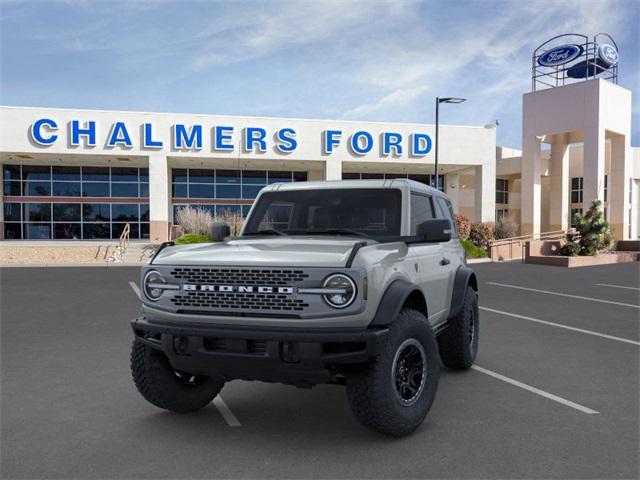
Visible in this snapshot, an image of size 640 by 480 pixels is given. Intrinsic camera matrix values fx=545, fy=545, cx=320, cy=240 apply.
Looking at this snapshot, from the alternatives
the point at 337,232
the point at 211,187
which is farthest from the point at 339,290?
the point at 211,187

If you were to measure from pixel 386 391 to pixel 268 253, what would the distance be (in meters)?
1.29

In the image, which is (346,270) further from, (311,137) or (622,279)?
(311,137)

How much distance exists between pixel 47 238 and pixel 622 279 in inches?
1283

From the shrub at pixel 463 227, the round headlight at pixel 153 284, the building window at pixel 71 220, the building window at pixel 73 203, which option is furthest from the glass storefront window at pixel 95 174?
the round headlight at pixel 153 284

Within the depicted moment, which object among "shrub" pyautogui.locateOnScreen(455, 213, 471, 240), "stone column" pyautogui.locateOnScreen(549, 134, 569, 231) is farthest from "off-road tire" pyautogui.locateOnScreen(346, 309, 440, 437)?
"stone column" pyautogui.locateOnScreen(549, 134, 569, 231)

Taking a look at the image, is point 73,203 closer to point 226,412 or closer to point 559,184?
point 559,184

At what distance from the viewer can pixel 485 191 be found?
118 ft

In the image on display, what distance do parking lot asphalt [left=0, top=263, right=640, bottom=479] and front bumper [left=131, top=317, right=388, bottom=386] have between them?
2.02 feet

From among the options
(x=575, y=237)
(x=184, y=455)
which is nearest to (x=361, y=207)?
(x=184, y=455)

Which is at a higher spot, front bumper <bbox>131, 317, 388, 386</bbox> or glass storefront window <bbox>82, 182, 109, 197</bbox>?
glass storefront window <bbox>82, 182, 109, 197</bbox>

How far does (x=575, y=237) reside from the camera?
2447 cm

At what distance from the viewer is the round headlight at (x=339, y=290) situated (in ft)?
12.1

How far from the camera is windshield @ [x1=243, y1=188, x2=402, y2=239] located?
504 cm

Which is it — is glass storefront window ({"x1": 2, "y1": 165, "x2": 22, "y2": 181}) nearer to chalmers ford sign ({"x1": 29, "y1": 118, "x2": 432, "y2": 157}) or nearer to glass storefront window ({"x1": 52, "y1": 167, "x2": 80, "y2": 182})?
glass storefront window ({"x1": 52, "y1": 167, "x2": 80, "y2": 182})
